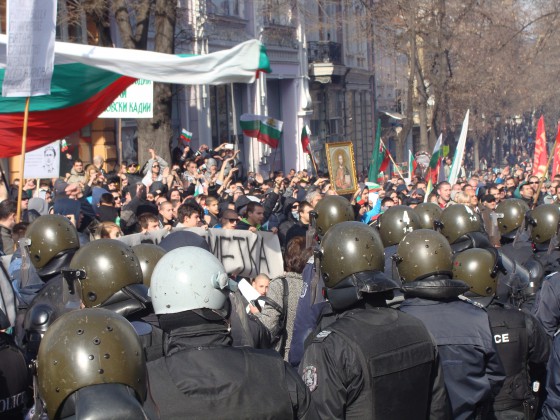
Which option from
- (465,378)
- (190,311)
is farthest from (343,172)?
(190,311)

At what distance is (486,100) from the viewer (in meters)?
47.8

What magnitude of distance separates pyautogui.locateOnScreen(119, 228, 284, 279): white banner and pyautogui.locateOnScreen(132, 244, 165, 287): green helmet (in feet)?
9.46

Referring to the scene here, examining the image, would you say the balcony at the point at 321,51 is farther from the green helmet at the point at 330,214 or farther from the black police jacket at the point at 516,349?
the black police jacket at the point at 516,349

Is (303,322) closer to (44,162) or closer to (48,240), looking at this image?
(48,240)

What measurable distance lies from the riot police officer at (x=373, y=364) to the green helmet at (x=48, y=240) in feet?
7.18

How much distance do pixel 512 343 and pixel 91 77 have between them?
19.4 feet

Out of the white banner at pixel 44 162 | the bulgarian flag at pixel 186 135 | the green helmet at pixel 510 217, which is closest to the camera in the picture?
the green helmet at pixel 510 217

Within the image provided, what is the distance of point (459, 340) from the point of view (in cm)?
446

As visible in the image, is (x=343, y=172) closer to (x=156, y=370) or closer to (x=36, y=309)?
(x=36, y=309)

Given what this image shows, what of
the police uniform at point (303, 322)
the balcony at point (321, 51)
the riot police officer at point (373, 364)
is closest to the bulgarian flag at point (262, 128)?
the police uniform at point (303, 322)

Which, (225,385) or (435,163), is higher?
(435,163)

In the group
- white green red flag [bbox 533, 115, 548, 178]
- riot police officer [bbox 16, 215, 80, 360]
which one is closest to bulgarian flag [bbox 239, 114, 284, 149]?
white green red flag [bbox 533, 115, 548, 178]

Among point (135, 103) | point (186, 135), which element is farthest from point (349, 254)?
point (186, 135)

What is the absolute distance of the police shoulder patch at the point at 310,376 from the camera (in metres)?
3.77
